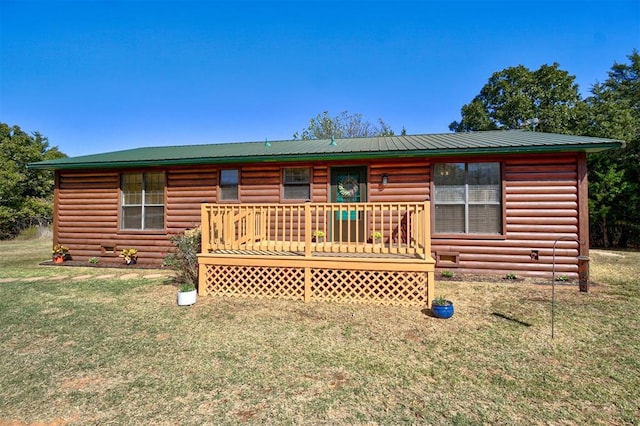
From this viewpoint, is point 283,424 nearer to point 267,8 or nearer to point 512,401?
point 512,401

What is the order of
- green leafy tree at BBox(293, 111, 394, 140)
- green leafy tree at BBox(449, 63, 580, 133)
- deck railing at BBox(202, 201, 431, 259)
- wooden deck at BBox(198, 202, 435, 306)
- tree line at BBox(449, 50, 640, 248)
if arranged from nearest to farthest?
wooden deck at BBox(198, 202, 435, 306)
deck railing at BBox(202, 201, 431, 259)
tree line at BBox(449, 50, 640, 248)
green leafy tree at BBox(449, 63, 580, 133)
green leafy tree at BBox(293, 111, 394, 140)

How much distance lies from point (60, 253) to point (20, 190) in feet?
44.9

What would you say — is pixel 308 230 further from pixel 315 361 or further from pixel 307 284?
pixel 315 361

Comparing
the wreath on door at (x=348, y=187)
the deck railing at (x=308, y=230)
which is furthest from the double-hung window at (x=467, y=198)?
the wreath on door at (x=348, y=187)

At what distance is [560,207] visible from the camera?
245 inches

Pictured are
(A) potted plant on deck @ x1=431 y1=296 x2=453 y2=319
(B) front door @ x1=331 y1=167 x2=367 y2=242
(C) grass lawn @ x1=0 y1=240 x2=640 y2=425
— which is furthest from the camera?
(B) front door @ x1=331 y1=167 x2=367 y2=242

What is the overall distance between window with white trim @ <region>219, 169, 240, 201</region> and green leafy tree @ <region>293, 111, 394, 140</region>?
22878 millimetres

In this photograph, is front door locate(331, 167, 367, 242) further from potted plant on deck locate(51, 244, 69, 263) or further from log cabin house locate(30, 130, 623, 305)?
potted plant on deck locate(51, 244, 69, 263)

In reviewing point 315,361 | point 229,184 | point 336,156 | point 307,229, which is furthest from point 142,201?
point 315,361

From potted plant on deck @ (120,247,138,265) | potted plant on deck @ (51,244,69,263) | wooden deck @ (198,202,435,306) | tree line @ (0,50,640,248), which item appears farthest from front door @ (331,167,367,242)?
tree line @ (0,50,640,248)

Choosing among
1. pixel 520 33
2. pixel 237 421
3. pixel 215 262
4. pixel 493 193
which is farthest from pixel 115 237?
pixel 520 33

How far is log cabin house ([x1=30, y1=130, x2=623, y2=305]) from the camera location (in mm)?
5215

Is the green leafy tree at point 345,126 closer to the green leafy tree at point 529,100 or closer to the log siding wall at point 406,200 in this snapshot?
the green leafy tree at point 529,100

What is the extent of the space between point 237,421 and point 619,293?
6.80 meters
